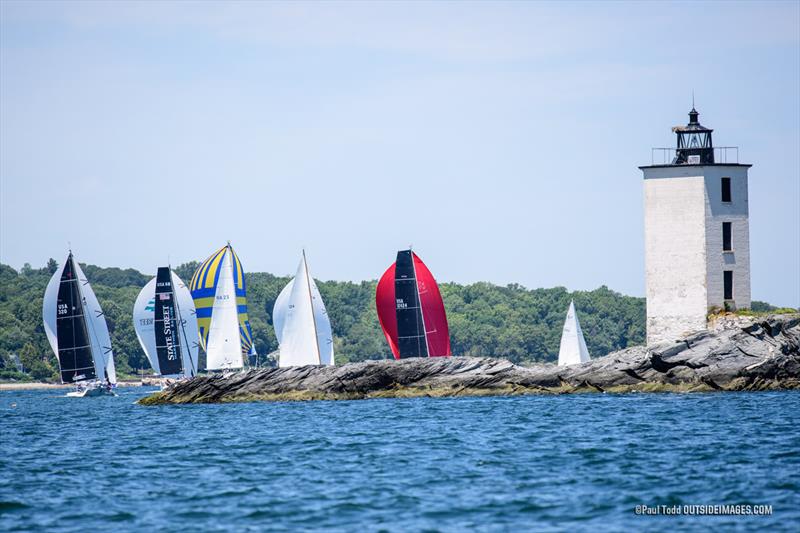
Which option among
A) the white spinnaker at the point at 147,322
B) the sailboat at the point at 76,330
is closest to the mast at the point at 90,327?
the sailboat at the point at 76,330

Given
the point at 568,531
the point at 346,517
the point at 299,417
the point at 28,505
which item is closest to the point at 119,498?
the point at 28,505

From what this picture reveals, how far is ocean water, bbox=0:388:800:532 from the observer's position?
20.7 m

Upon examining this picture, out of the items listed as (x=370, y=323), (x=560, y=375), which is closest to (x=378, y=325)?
(x=370, y=323)

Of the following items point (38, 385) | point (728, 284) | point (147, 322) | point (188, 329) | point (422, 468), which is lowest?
point (38, 385)

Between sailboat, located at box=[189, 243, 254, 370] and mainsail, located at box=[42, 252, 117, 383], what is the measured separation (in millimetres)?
5641

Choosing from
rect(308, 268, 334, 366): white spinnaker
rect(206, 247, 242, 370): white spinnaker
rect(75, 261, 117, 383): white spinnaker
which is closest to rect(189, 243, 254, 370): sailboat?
rect(206, 247, 242, 370): white spinnaker

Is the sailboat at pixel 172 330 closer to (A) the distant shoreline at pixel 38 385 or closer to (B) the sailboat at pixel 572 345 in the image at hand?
(B) the sailboat at pixel 572 345

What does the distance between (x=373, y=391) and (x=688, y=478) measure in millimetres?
24863

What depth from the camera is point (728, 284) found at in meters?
44.4

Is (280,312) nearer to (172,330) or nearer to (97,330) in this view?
(172,330)

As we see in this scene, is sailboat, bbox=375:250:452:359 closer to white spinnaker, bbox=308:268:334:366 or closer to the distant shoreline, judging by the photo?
white spinnaker, bbox=308:268:334:366

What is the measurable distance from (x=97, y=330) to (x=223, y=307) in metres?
8.75

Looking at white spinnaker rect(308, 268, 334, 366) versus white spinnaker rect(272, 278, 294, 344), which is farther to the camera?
white spinnaker rect(272, 278, 294, 344)

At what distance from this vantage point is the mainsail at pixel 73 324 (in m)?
60.6
